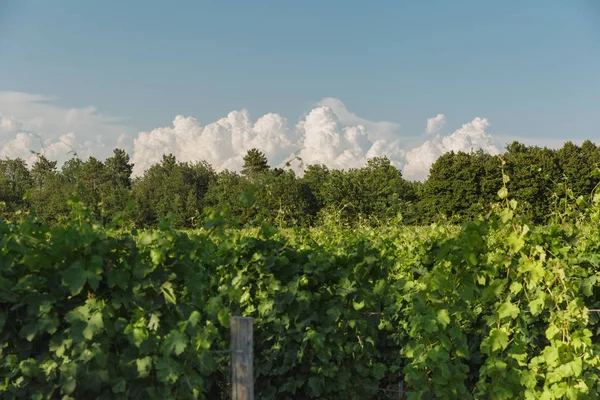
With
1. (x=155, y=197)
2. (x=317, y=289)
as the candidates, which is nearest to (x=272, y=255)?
(x=317, y=289)

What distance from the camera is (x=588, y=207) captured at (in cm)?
548

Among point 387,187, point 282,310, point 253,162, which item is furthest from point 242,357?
point 253,162

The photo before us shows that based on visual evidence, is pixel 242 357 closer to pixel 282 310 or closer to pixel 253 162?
pixel 282 310

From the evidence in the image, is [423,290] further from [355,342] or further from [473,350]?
[473,350]

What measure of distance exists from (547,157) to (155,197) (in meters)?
40.0

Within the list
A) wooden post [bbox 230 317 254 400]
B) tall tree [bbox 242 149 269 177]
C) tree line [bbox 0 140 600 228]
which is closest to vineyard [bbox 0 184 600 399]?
wooden post [bbox 230 317 254 400]

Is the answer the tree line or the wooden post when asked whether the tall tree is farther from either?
the wooden post

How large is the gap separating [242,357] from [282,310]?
1168mm

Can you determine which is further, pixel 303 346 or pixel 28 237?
pixel 303 346

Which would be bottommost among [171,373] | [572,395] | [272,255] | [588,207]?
[572,395]

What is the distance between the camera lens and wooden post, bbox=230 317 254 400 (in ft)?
13.3

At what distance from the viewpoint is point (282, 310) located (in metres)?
5.20

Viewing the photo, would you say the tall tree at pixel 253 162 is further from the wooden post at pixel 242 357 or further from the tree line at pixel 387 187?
the wooden post at pixel 242 357

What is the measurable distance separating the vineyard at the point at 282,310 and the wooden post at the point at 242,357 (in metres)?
0.16
